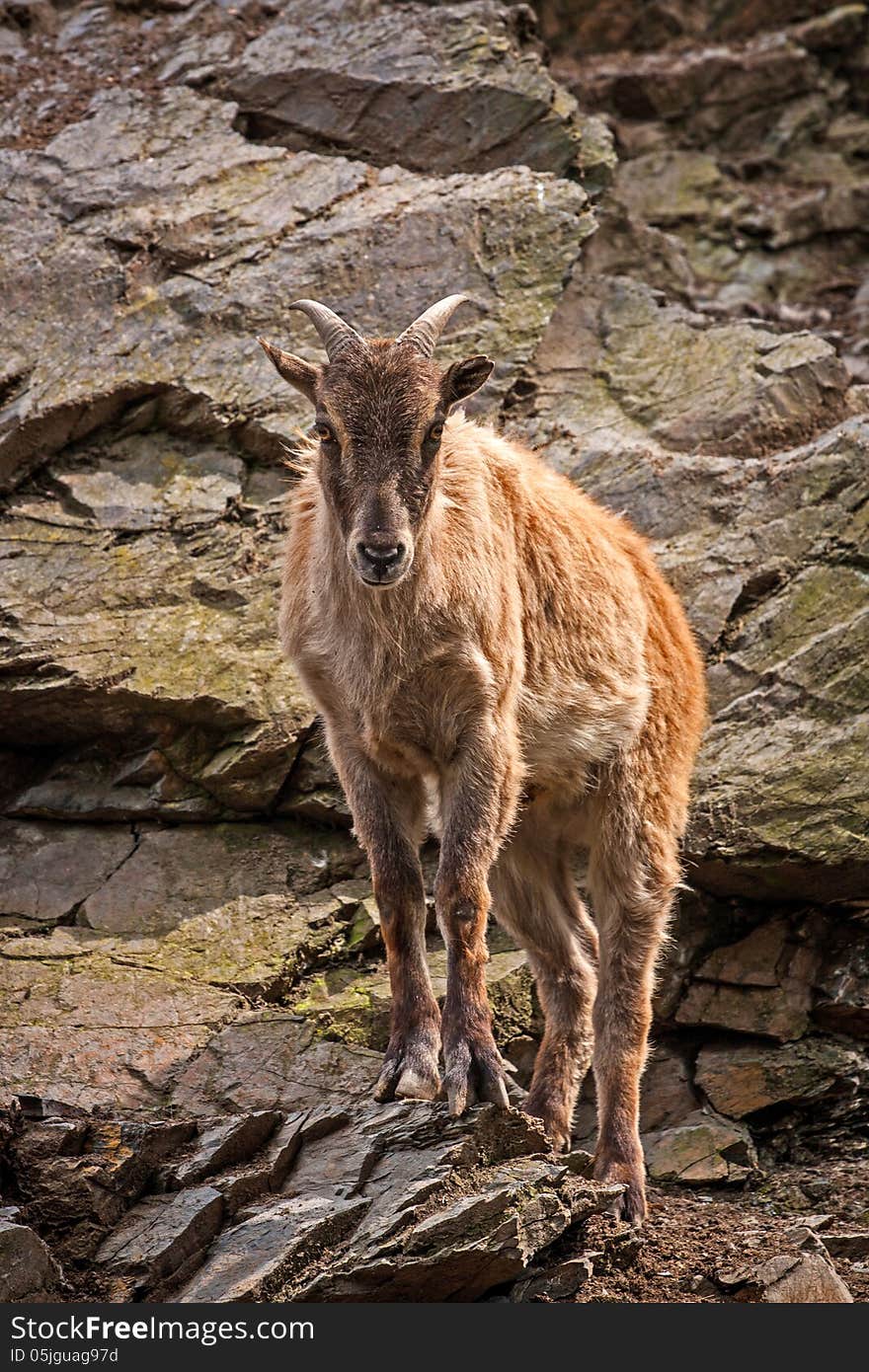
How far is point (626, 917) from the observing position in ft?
25.7

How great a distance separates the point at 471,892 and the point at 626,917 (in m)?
1.51

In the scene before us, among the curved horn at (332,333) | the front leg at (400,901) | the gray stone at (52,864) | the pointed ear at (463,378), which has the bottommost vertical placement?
the gray stone at (52,864)

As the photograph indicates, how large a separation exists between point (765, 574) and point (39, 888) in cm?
474

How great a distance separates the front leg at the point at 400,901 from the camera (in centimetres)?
644

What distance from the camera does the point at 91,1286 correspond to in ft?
18.9

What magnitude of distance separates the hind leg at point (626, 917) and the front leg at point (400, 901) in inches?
46.6

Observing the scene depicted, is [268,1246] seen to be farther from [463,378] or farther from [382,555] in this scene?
[463,378]

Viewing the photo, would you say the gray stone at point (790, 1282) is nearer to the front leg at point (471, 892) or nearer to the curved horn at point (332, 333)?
the front leg at point (471, 892)

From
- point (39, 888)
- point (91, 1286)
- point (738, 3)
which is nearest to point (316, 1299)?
point (91, 1286)

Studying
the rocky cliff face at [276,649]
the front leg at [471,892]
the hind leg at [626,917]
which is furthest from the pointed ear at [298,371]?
the hind leg at [626,917]

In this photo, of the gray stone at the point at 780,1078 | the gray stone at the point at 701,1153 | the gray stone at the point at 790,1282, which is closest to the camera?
the gray stone at the point at 790,1282

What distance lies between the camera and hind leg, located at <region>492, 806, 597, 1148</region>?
7.46 metres

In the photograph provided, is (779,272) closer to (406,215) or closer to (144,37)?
(406,215)

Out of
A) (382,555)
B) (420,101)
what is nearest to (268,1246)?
(382,555)
